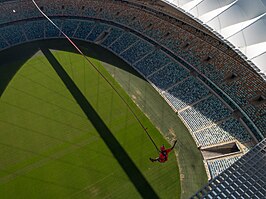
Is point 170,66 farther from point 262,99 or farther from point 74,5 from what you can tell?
point 74,5

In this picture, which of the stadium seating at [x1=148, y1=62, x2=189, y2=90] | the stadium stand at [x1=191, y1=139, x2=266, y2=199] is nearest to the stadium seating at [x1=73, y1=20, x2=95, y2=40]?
the stadium seating at [x1=148, y1=62, x2=189, y2=90]

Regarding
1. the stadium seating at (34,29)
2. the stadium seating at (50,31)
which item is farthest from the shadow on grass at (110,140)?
the stadium seating at (34,29)

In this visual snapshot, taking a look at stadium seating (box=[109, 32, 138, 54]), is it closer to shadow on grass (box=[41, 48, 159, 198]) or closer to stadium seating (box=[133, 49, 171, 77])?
stadium seating (box=[133, 49, 171, 77])

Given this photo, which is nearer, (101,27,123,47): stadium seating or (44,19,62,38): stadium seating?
(101,27,123,47): stadium seating

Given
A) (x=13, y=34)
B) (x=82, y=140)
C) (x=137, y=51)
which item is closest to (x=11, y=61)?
(x=13, y=34)

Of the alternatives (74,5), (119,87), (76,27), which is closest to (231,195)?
(119,87)

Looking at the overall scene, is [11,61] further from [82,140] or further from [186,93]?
[186,93]
